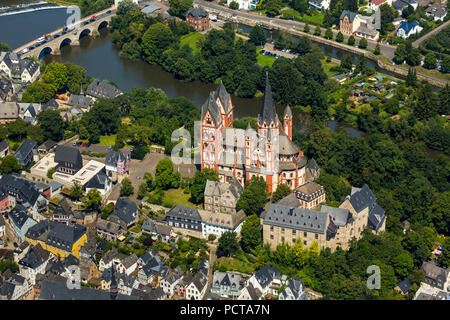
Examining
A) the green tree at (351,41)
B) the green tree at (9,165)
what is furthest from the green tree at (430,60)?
the green tree at (9,165)

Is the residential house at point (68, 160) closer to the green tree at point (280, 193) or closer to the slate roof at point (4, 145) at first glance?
the slate roof at point (4, 145)

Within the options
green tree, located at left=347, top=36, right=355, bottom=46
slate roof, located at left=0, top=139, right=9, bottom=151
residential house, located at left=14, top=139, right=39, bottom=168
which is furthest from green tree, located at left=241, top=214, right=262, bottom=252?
green tree, located at left=347, top=36, right=355, bottom=46

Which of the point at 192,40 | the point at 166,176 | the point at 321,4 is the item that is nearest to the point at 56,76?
the point at 192,40

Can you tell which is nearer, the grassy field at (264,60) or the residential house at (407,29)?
the grassy field at (264,60)

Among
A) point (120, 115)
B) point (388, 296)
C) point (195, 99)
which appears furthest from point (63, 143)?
point (388, 296)

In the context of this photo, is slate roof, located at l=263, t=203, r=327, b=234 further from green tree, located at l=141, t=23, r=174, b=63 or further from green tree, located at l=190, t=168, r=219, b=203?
green tree, located at l=141, t=23, r=174, b=63

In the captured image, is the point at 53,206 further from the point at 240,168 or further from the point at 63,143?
the point at 240,168

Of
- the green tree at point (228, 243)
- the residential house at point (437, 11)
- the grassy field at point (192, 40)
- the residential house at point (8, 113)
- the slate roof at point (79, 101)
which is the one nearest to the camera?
the green tree at point (228, 243)
